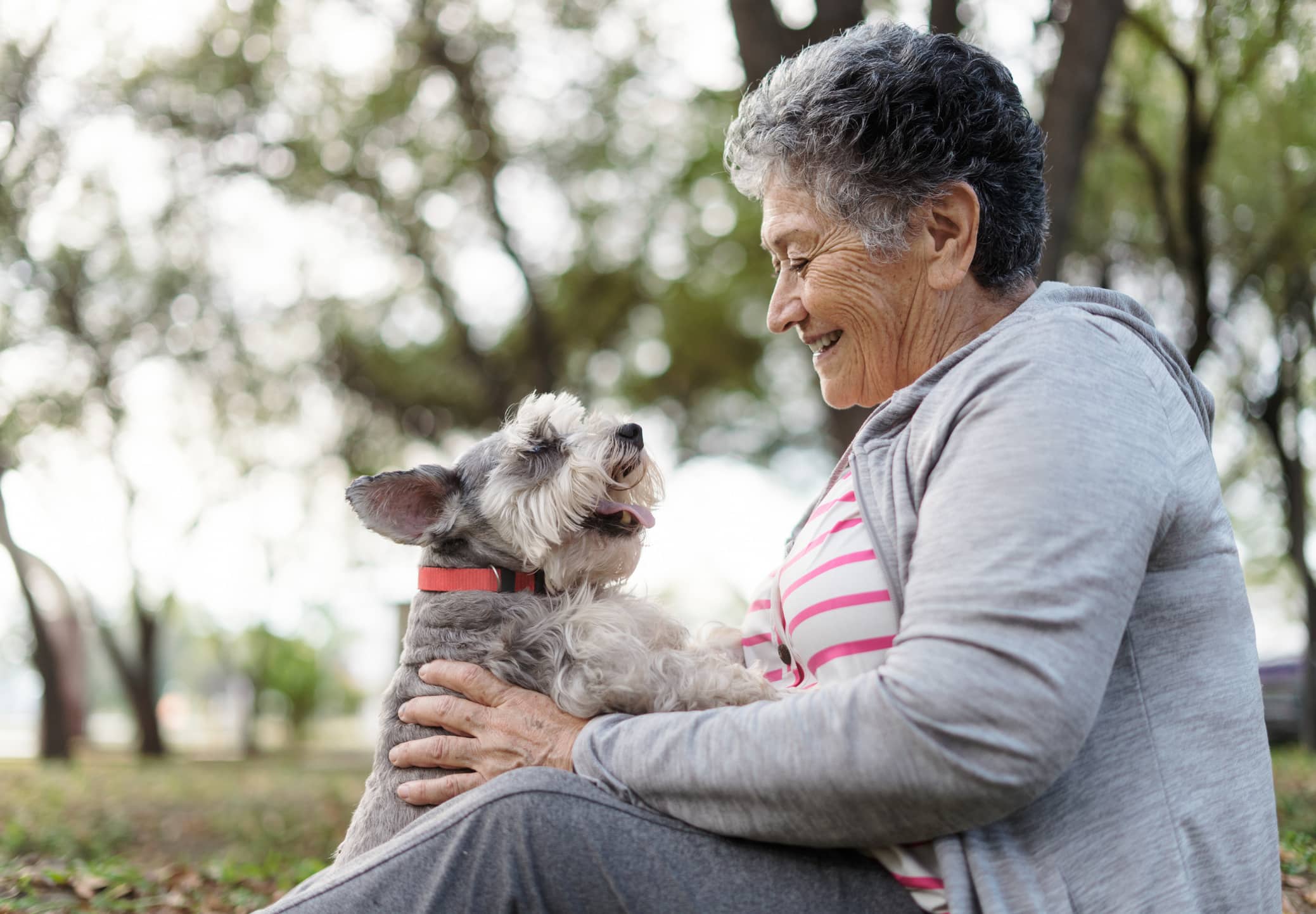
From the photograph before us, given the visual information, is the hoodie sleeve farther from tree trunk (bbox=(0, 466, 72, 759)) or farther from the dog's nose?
Result: tree trunk (bbox=(0, 466, 72, 759))

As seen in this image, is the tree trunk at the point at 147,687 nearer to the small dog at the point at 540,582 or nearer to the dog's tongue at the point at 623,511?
the small dog at the point at 540,582

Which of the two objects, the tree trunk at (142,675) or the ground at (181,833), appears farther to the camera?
the tree trunk at (142,675)

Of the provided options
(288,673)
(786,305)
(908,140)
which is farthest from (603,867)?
(288,673)

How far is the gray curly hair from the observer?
2.72 metres

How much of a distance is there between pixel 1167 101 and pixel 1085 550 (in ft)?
54.5

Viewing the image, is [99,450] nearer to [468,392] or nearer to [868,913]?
[468,392]

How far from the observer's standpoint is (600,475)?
3797 mm

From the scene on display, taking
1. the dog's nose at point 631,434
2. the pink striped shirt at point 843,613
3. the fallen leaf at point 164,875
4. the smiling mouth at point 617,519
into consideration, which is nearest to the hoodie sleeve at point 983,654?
the pink striped shirt at point 843,613

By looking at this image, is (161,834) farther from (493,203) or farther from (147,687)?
(147,687)

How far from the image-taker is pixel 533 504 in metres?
3.62

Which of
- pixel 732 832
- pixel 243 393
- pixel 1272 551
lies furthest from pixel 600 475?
pixel 1272 551

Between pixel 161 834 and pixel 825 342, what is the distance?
28.6 feet

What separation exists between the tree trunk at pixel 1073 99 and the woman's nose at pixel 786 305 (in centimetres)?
521

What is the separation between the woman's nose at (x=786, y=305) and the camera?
310cm
